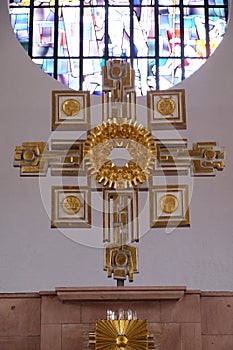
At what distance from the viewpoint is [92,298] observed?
279 inches

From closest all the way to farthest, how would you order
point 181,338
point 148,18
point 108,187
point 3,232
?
point 181,338 → point 108,187 → point 3,232 → point 148,18

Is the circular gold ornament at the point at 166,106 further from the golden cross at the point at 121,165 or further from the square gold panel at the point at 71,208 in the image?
the square gold panel at the point at 71,208

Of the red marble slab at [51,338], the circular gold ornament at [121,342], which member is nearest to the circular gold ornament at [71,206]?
the red marble slab at [51,338]

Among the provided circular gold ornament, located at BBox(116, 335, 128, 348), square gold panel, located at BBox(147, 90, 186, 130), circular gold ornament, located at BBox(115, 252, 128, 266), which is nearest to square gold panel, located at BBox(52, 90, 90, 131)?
square gold panel, located at BBox(147, 90, 186, 130)

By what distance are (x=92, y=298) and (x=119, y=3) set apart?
397 cm

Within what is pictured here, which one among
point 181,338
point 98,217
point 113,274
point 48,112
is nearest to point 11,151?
point 48,112

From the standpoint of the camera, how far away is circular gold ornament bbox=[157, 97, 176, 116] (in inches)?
332

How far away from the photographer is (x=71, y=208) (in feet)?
27.0

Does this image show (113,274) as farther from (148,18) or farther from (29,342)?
(148,18)

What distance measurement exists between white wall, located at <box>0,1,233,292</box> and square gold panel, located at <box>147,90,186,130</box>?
1.51 ft

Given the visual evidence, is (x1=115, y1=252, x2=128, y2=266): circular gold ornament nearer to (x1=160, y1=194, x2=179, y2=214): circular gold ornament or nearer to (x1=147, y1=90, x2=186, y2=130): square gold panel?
(x1=160, y1=194, x2=179, y2=214): circular gold ornament

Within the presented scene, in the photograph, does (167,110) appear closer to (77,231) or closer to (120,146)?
(120,146)

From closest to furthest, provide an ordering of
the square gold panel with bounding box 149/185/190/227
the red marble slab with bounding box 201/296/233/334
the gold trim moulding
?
the red marble slab with bounding box 201/296/233/334, the gold trim moulding, the square gold panel with bounding box 149/185/190/227

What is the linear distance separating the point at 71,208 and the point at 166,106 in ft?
4.39
